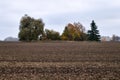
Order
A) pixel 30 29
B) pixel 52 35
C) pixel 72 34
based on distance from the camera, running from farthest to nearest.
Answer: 1. pixel 72 34
2. pixel 52 35
3. pixel 30 29

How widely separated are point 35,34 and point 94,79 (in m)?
110

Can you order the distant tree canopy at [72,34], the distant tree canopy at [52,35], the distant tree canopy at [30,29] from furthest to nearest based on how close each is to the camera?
1. the distant tree canopy at [72,34]
2. the distant tree canopy at [52,35]
3. the distant tree canopy at [30,29]

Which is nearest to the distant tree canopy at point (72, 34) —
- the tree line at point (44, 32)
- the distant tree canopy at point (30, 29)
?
the tree line at point (44, 32)

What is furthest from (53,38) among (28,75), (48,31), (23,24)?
(28,75)

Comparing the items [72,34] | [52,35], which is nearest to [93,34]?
[72,34]

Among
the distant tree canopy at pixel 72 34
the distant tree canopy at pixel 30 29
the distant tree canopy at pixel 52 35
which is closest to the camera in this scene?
the distant tree canopy at pixel 30 29

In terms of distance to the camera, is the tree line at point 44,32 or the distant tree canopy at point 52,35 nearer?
the tree line at point 44,32

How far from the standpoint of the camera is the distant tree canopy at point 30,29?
124750mm

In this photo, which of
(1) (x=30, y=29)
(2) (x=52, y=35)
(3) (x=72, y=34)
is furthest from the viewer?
(3) (x=72, y=34)

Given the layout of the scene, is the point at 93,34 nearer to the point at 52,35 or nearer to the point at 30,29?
the point at 52,35

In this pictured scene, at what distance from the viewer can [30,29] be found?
126m

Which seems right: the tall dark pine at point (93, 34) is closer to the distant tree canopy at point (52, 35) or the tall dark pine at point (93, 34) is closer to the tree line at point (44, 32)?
the tree line at point (44, 32)

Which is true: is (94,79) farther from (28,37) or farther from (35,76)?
(28,37)

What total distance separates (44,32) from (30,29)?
19.9ft
